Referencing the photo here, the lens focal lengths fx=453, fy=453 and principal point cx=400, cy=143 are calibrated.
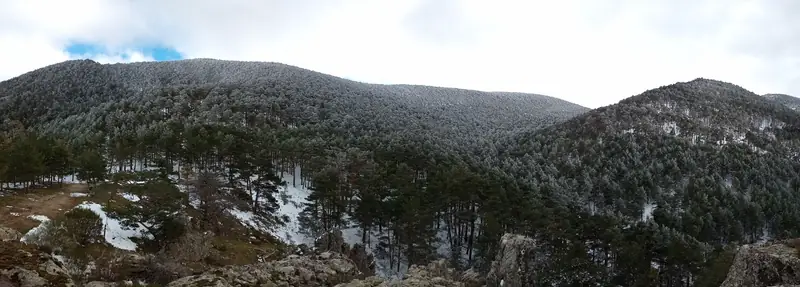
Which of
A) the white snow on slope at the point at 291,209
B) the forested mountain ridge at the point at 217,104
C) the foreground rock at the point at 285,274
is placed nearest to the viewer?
the foreground rock at the point at 285,274

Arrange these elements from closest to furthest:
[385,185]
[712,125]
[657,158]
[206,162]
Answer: [385,185] → [206,162] → [657,158] → [712,125]

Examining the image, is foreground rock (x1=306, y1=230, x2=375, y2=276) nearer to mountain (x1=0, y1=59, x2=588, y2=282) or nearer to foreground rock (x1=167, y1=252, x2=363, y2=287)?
mountain (x1=0, y1=59, x2=588, y2=282)

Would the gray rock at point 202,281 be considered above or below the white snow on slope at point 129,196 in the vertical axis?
below

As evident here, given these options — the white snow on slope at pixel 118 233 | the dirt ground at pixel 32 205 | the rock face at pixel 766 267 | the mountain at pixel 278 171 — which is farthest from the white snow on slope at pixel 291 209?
the rock face at pixel 766 267

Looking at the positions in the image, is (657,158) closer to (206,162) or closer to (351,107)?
(351,107)

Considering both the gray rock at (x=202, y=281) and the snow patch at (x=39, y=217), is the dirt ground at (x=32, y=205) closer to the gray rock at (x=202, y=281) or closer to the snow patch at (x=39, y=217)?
the snow patch at (x=39, y=217)

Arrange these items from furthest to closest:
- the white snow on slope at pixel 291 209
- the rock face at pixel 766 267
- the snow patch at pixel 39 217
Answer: the white snow on slope at pixel 291 209
the snow patch at pixel 39 217
the rock face at pixel 766 267

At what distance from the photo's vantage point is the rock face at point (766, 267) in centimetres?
2276

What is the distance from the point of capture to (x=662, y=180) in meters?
107

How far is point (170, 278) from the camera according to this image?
2592 cm

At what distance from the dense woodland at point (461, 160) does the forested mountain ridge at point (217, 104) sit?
873mm

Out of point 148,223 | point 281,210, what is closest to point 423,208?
point 281,210

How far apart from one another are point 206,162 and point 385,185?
27.9 m

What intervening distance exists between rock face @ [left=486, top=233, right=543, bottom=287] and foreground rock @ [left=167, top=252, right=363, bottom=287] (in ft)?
57.9
